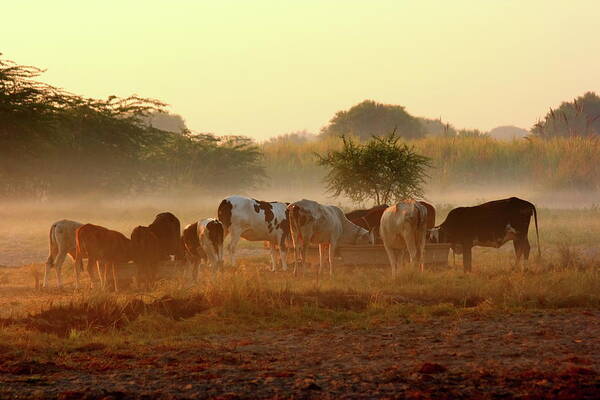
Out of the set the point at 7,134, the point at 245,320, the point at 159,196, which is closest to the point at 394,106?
the point at 159,196

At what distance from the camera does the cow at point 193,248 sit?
1925 cm

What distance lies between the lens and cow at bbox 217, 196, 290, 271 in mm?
22453

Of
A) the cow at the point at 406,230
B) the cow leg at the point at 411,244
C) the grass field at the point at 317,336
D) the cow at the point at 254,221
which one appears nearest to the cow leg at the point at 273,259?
the cow at the point at 254,221

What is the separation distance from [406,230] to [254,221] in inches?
187

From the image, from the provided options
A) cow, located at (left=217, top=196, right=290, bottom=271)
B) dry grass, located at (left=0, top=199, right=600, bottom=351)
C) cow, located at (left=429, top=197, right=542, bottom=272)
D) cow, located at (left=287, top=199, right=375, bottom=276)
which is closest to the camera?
dry grass, located at (left=0, top=199, right=600, bottom=351)

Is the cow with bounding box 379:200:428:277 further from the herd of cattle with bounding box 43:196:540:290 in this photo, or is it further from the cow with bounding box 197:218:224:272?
the cow with bounding box 197:218:224:272

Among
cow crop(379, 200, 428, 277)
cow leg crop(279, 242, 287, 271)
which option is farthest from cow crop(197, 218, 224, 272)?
cow crop(379, 200, 428, 277)

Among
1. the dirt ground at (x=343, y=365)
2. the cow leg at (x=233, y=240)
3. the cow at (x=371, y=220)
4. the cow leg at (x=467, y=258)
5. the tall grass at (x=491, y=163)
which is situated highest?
the tall grass at (x=491, y=163)

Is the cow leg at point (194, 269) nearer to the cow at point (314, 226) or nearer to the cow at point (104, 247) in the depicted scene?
the cow at point (104, 247)

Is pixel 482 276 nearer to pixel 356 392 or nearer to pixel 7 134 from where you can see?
pixel 356 392

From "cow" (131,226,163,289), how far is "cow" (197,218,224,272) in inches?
46.5

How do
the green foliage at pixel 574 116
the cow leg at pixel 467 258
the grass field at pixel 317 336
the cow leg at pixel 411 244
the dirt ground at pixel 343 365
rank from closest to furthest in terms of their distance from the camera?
the dirt ground at pixel 343 365, the grass field at pixel 317 336, the cow leg at pixel 411 244, the cow leg at pixel 467 258, the green foliage at pixel 574 116

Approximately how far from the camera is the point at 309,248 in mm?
22656

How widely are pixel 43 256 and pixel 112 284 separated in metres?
10.6
